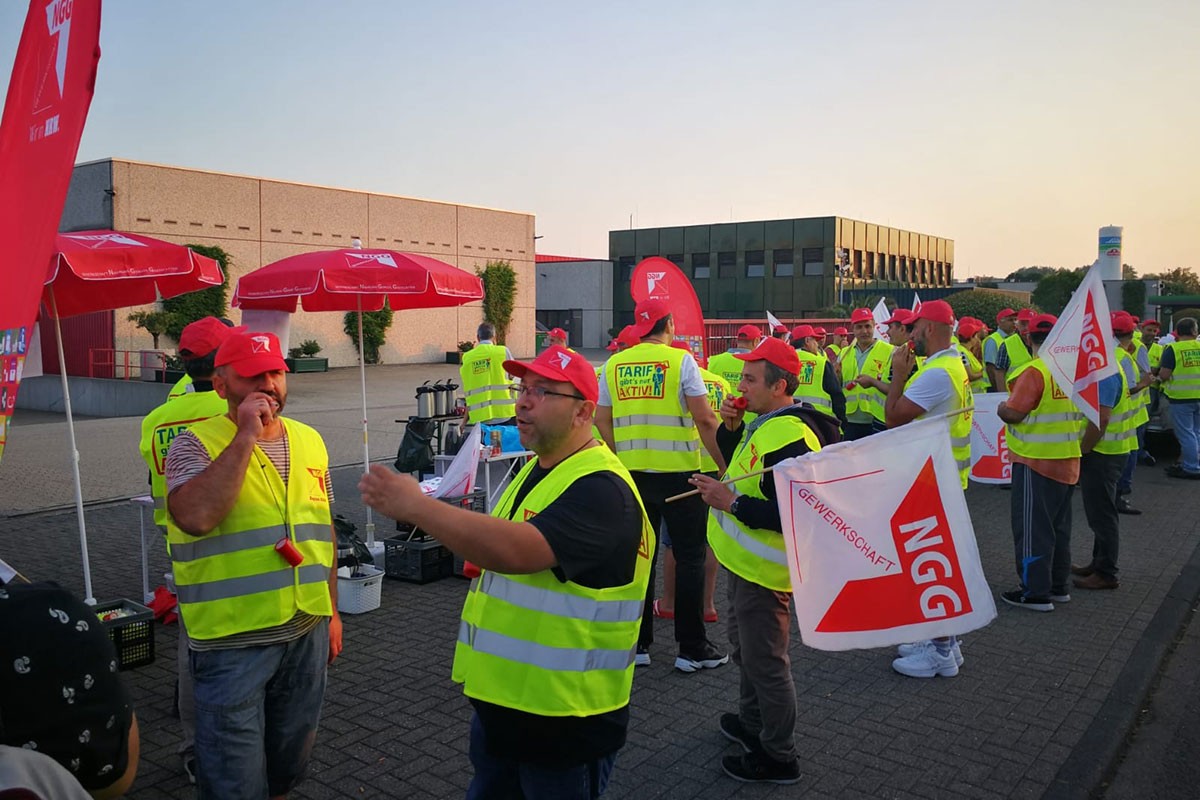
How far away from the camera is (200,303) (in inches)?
1277

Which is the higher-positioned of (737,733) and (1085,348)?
(1085,348)

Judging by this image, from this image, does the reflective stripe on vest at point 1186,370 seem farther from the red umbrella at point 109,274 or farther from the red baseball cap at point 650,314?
the red umbrella at point 109,274

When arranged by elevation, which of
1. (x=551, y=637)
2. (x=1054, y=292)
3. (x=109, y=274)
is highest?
(x=1054, y=292)

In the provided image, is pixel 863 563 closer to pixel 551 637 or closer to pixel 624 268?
pixel 551 637

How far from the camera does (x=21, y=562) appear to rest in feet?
27.6

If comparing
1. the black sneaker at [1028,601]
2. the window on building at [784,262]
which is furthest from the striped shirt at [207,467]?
the window on building at [784,262]

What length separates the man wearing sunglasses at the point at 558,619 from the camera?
8.45ft

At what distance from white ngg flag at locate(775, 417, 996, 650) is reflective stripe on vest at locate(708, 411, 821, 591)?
0.23 meters

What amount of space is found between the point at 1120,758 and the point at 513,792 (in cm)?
361

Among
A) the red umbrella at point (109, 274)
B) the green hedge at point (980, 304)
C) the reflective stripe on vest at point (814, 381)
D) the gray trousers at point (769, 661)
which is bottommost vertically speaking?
the gray trousers at point (769, 661)

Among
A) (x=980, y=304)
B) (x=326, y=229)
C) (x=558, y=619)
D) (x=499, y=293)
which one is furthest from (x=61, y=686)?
(x=499, y=293)

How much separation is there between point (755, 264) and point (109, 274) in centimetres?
4992

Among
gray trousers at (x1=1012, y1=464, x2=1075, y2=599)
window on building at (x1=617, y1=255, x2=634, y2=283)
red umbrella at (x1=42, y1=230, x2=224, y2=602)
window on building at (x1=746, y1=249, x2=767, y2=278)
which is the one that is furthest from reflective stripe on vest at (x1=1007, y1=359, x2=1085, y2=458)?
window on building at (x1=746, y1=249, x2=767, y2=278)

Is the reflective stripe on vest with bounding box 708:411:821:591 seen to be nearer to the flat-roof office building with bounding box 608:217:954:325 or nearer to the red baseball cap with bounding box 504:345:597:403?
the red baseball cap with bounding box 504:345:597:403
